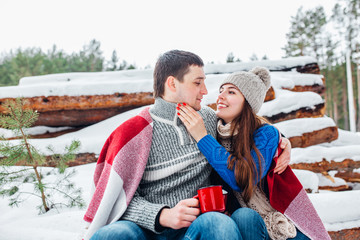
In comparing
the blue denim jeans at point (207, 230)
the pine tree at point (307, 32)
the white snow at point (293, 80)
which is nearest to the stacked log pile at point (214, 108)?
the white snow at point (293, 80)

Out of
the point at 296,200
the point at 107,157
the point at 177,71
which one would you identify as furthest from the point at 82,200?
the point at 296,200

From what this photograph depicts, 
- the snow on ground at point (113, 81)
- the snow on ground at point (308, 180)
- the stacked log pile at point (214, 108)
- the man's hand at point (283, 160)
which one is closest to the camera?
the man's hand at point (283, 160)

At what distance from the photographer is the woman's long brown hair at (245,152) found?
1.52 metres

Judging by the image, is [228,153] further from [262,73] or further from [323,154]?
[323,154]

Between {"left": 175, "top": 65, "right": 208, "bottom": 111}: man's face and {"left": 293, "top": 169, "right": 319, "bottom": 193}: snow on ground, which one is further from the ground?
{"left": 175, "top": 65, "right": 208, "bottom": 111}: man's face

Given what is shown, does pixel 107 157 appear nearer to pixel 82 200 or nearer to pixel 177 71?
pixel 177 71

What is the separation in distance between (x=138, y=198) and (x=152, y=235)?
24 centimetres

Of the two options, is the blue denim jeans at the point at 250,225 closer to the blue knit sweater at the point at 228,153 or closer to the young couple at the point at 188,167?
the young couple at the point at 188,167

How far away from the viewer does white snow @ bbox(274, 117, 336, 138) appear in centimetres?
562

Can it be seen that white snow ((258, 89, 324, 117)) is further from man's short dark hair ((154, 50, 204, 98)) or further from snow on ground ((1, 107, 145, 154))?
man's short dark hair ((154, 50, 204, 98))

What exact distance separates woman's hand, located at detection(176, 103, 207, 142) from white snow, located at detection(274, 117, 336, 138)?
14.6 ft

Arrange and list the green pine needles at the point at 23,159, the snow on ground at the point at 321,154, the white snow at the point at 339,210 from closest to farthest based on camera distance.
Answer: the white snow at the point at 339,210, the green pine needles at the point at 23,159, the snow on ground at the point at 321,154

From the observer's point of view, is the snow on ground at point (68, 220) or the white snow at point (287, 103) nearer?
the snow on ground at point (68, 220)

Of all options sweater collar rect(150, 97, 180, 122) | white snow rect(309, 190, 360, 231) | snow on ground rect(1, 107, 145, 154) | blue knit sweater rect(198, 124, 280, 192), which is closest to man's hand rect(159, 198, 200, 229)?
blue knit sweater rect(198, 124, 280, 192)
